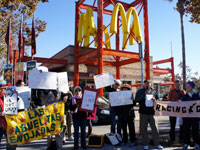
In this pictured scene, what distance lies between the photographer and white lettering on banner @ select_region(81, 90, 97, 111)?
574cm

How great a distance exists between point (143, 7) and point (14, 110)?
14805 mm

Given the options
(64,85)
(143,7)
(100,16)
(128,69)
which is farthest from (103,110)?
(128,69)

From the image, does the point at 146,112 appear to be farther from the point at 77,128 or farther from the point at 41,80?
the point at 41,80

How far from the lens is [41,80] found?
545 cm

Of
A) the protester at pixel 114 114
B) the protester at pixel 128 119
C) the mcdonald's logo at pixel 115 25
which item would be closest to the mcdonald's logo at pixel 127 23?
the mcdonald's logo at pixel 115 25

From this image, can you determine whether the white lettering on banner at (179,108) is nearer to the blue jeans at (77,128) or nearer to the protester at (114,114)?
the protester at (114,114)

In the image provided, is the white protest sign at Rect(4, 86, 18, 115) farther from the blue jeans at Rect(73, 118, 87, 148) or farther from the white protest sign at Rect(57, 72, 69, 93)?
the blue jeans at Rect(73, 118, 87, 148)

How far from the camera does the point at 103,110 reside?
10461 millimetres

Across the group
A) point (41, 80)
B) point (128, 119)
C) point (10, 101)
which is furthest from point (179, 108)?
point (10, 101)

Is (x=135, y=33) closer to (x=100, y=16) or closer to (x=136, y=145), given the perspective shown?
(x=100, y=16)

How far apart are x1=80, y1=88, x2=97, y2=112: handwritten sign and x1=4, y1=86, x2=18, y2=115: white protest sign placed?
5.67ft

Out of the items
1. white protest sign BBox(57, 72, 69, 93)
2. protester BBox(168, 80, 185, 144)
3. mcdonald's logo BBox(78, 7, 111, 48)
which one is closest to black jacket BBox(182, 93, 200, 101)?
protester BBox(168, 80, 185, 144)

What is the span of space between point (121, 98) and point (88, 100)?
1157mm

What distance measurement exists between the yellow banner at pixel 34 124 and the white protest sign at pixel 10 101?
0.16 meters
